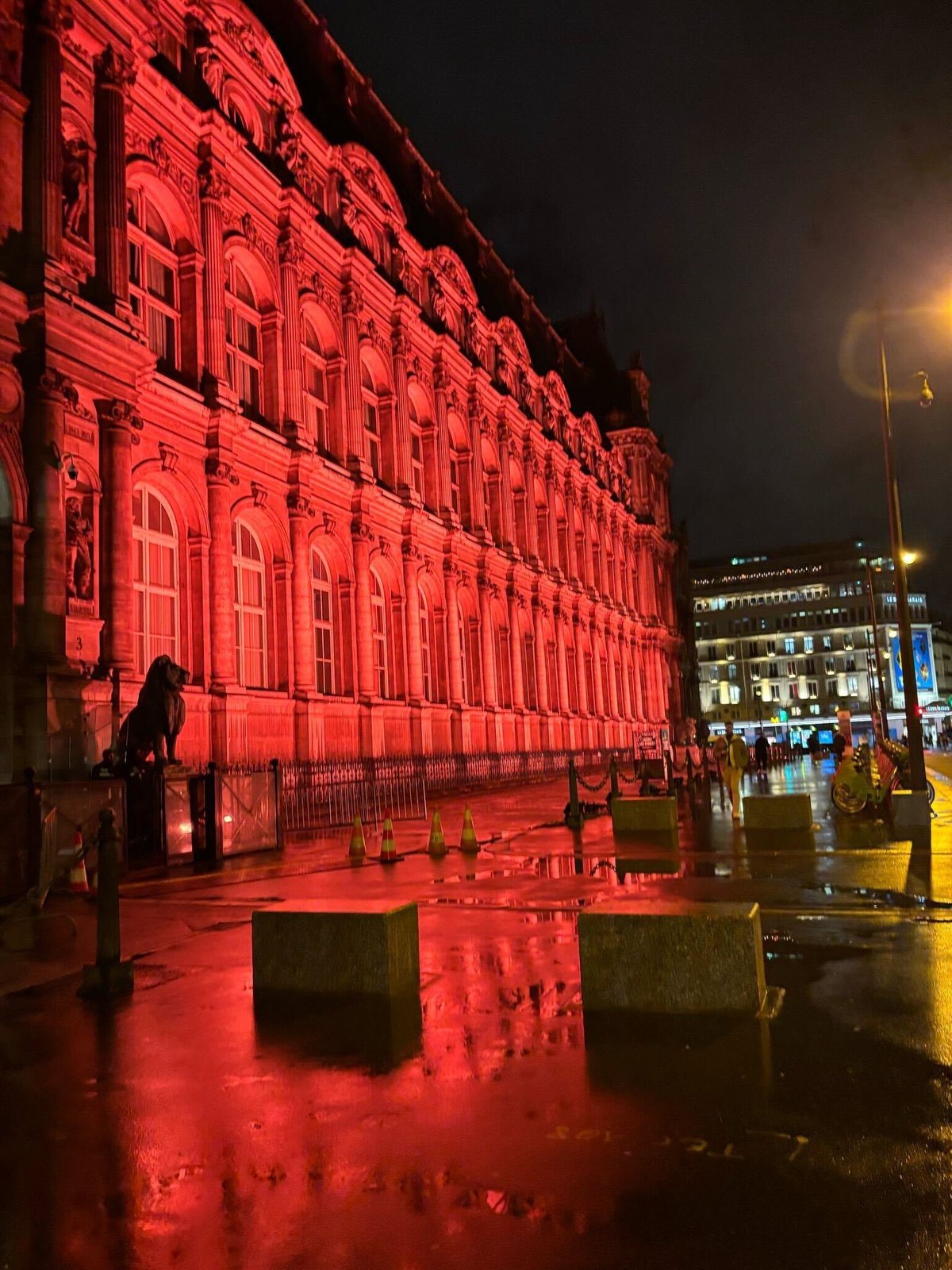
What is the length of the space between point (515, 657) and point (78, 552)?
27389 millimetres

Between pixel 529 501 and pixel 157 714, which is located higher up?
pixel 529 501

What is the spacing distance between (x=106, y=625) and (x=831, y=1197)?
18512 mm

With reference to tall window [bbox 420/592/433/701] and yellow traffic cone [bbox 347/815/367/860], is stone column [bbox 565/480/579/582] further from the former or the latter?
yellow traffic cone [bbox 347/815/367/860]

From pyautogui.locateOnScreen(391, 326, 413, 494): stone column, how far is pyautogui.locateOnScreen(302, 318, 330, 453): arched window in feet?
11.8

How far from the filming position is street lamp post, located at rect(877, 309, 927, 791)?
15.9 meters

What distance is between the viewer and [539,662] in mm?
48031

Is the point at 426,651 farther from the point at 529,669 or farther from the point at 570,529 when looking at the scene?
the point at 570,529

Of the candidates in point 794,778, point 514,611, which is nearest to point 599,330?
point 514,611

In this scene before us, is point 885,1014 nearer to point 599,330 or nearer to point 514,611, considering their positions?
point 514,611

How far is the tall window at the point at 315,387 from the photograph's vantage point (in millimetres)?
31219

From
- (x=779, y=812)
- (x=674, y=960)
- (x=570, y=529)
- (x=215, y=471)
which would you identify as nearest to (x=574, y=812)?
(x=779, y=812)

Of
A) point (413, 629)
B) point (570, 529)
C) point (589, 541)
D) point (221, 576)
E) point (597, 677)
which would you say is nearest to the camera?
point (221, 576)

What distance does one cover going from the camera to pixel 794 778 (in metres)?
34.4

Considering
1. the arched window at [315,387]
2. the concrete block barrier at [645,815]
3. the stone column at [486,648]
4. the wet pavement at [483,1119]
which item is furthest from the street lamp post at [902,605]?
the stone column at [486,648]
